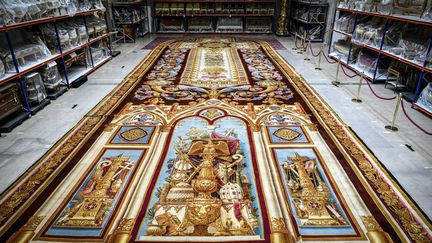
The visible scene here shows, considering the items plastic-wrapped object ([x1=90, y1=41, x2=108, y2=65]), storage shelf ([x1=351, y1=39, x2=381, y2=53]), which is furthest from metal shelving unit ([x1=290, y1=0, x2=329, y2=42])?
plastic-wrapped object ([x1=90, y1=41, x2=108, y2=65])

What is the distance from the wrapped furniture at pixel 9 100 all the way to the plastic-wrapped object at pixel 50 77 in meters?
0.87

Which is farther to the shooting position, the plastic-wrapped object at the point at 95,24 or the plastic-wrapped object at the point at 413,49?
the plastic-wrapped object at the point at 95,24

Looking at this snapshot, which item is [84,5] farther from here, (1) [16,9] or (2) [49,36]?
(1) [16,9]

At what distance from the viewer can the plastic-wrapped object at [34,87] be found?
4853 mm

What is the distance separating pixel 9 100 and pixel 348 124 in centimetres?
526

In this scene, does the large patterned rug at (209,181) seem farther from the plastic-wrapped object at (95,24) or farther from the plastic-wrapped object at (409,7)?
the plastic-wrapped object at (95,24)

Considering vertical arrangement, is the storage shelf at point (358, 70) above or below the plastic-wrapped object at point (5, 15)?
below

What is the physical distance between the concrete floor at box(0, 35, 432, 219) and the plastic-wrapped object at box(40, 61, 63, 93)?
0.29 m

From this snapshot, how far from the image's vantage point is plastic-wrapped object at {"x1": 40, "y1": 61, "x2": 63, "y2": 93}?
5387 millimetres

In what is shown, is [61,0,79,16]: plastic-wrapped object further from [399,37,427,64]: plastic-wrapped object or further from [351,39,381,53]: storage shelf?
[399,37,427,64]: plastic-wrapped object

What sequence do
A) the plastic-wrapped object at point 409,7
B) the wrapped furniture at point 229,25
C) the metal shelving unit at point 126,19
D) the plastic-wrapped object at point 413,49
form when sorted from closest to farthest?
the plastic-wrapped object at point 413,49 < the plastic-wrapped object at point 409,7 < the metal shelving unit at point 126,19 < the wrapped furniture at point 229,25

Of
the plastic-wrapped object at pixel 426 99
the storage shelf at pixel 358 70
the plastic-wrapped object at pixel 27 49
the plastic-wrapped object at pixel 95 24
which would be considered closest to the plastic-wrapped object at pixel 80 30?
the plastic-wrapped object at pixel 95 24

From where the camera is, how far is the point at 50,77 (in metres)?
5.46

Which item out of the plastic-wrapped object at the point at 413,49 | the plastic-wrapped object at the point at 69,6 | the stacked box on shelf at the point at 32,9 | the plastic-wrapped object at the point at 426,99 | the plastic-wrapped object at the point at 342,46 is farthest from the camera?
the plastic-wrapped object at the point at 342,46
